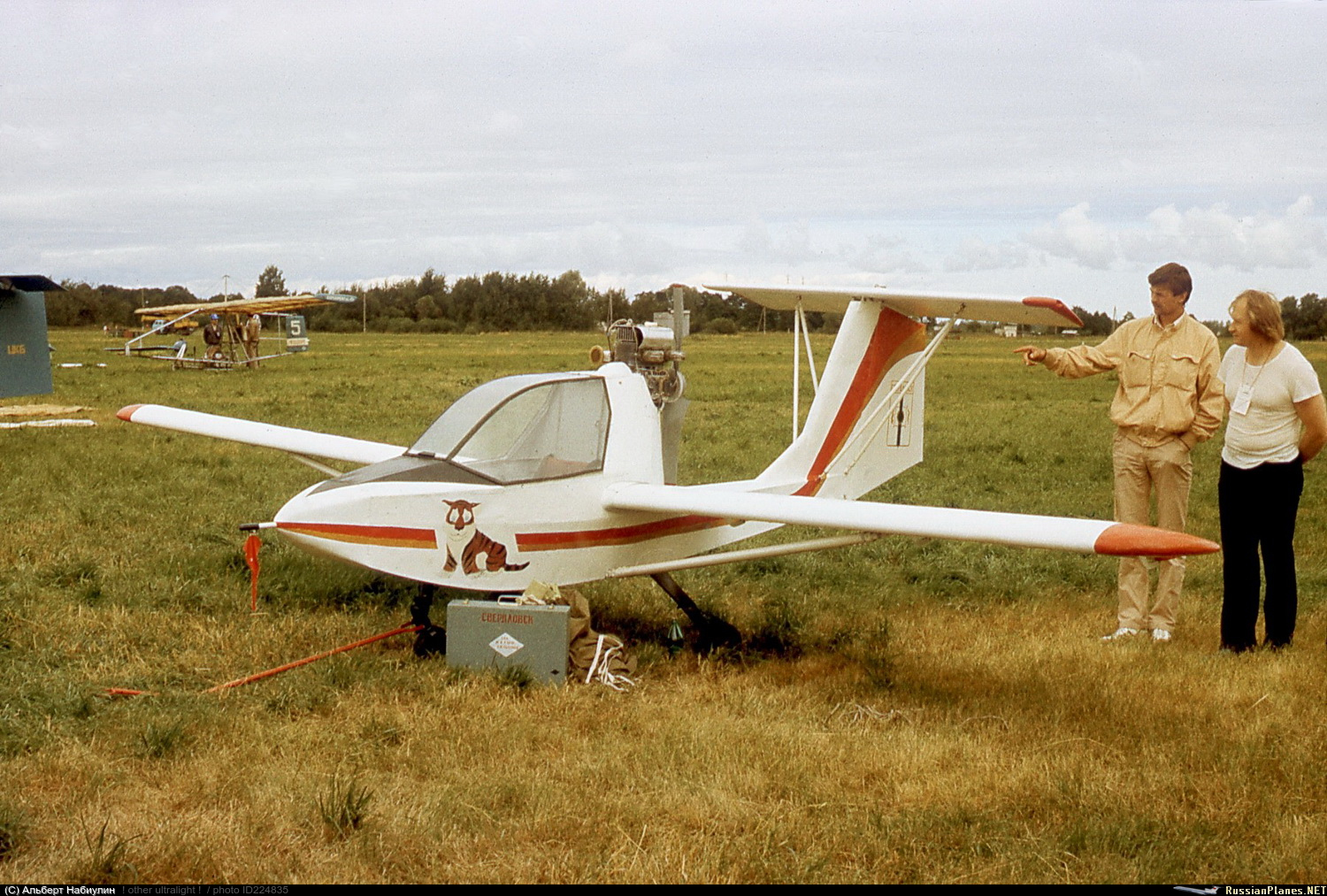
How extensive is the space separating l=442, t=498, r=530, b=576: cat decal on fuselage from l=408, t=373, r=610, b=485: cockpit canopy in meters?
0.29

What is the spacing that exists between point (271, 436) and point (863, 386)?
5.06 meters

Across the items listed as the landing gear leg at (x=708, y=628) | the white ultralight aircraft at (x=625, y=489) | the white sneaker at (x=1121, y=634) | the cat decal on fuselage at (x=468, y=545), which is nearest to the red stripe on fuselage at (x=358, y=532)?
the white ultralight aircraft at (x=625, y=489)

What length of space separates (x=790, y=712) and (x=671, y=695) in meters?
0.70

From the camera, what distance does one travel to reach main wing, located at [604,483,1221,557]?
5109 mm

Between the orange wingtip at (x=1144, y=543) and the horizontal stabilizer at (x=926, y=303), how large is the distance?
1711 mm

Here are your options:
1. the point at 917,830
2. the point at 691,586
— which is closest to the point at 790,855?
the point at 917,830

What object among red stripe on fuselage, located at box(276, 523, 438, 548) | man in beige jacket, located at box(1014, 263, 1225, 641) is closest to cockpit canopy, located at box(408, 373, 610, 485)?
red stripe on fuselage, located at box(276, 523, 438, 548)

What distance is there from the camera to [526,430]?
7027 millimetres

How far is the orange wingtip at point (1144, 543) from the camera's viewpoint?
16.2 feet

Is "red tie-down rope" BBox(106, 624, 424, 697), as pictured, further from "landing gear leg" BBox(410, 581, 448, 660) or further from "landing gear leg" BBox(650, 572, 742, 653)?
"landing gear leg" BBox(650, 572, 742, 653)

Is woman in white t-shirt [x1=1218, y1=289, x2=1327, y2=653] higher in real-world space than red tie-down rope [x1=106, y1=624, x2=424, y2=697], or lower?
higher

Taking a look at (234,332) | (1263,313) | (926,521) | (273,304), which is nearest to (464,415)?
(926,521)

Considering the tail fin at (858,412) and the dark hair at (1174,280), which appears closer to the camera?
the dark hair at (1174,280)

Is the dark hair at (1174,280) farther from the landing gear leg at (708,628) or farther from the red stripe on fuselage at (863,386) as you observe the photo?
the landing gear leg at (708,628)
